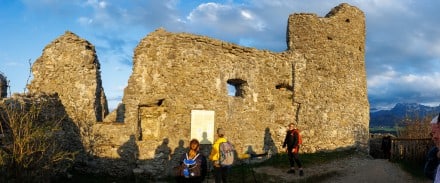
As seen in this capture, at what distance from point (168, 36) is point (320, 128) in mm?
6654

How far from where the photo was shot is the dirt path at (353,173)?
1202cm

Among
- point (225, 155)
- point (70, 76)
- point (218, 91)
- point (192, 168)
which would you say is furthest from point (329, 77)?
point (192, 168)

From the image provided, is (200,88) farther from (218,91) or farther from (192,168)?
(192,168)

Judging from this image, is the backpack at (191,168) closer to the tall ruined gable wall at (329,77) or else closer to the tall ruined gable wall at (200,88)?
the tall ruined gable wall at (200,88)

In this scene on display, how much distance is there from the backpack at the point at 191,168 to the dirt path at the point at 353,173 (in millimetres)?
4709

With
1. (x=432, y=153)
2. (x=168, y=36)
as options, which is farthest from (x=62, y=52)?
(x=432, y=153)

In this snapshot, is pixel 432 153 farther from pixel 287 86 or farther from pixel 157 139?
pixel 287 86

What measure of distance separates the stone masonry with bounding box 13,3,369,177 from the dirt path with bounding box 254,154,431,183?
1858mm

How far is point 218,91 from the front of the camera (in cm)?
1374

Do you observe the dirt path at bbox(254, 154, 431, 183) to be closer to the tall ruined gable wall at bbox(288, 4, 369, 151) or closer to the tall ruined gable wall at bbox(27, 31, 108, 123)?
the tall ruined gable wall at bbox(288, 4, 369, 151)

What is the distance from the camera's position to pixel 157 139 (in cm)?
1248

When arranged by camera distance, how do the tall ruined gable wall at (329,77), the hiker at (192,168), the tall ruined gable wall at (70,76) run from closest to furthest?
the hiker at (192,168)
the tall ruined gable wall at (70,76)
the tall ruined gable wall at (329,77)

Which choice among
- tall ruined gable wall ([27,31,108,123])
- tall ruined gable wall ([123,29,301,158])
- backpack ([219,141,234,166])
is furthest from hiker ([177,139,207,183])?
Result: tall ruined gable wall ([27,31,108,123])

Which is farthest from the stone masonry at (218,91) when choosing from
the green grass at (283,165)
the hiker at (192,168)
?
→ the hiker at (192,168)
